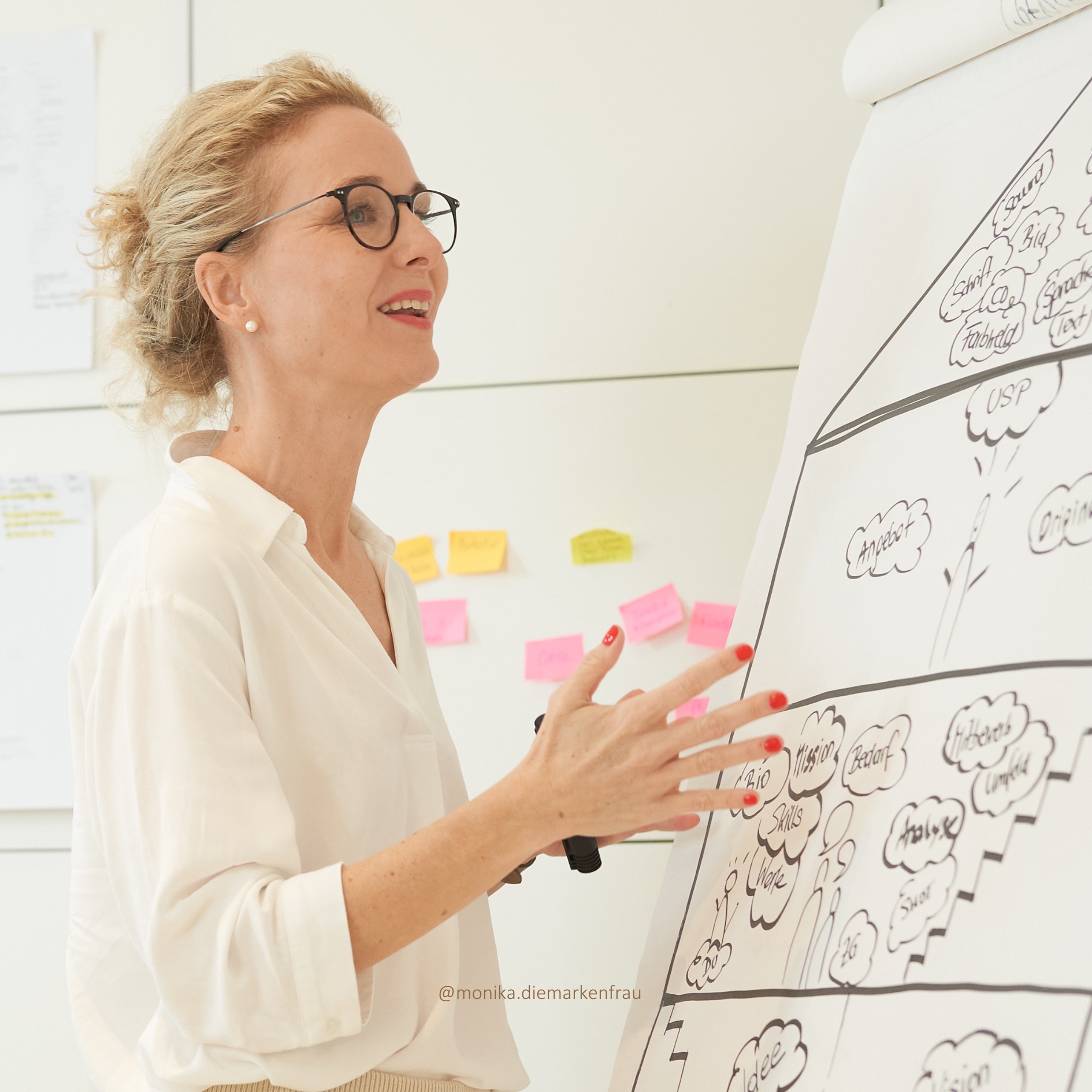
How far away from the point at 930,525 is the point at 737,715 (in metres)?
0.21

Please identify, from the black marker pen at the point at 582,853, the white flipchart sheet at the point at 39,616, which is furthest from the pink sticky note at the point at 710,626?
the white flipchart sheet at the point at 39,616

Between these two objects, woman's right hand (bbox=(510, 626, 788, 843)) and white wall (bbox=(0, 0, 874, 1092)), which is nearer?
woman's right hand (bbox=(510, 626, 788, 843))

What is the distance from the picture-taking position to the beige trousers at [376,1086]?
0.83 meters

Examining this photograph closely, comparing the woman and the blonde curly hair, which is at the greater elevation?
the blonde curly hair

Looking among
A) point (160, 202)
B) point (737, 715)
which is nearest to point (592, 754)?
point (737, 715)

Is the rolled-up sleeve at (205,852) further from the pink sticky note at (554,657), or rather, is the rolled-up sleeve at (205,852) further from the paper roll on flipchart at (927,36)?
the paper roll on flipchart at (927,36)

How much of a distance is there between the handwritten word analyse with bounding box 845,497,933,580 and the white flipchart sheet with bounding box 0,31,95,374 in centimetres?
121

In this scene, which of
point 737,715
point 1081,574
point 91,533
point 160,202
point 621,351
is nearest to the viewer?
point 1081,574

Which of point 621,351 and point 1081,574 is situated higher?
point 621,351

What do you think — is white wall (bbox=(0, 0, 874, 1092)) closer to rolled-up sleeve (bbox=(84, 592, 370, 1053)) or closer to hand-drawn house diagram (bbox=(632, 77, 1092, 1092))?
hand-drawn house diagram (bbox=(632, 77, 1092, 1092))

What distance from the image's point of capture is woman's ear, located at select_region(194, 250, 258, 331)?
40.7 inches

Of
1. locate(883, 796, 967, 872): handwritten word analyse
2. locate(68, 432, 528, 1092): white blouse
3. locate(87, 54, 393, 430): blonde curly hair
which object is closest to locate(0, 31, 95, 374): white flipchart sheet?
locate(87, 54, 393, 430): blonde curly hair

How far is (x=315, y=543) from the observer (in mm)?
1070

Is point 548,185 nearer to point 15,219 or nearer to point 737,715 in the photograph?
point 15,219
